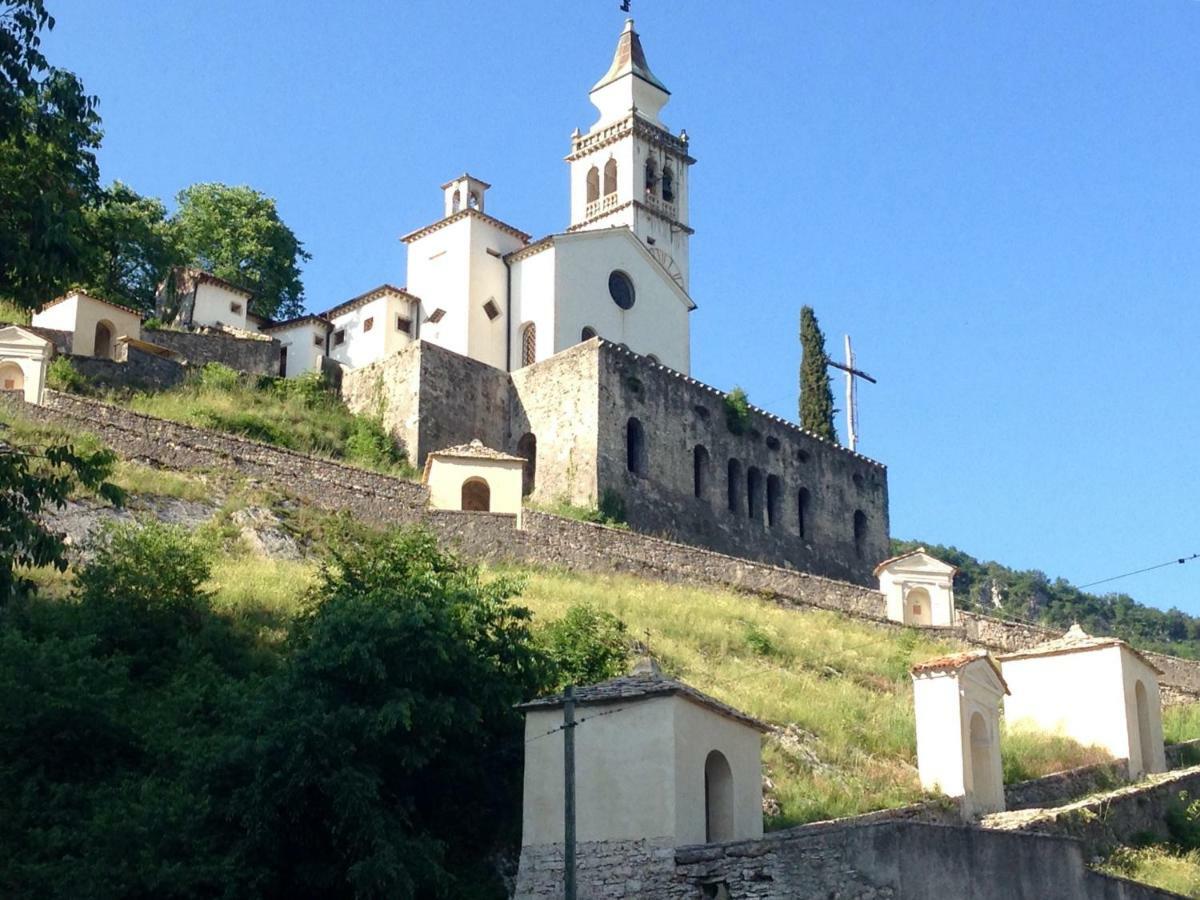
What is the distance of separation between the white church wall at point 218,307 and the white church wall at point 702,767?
124ft

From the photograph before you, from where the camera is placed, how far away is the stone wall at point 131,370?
1932 inches

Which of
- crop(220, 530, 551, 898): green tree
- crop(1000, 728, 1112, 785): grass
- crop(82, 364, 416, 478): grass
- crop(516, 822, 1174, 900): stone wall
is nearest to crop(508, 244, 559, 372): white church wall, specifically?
crop(82, 364, 416, 478): grass

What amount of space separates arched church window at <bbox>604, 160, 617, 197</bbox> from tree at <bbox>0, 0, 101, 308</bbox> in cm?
5376

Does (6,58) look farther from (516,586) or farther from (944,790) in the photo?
(944,790)

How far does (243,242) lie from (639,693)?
162 ft

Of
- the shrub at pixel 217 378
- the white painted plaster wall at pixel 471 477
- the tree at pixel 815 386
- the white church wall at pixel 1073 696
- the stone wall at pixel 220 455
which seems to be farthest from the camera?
the tree at pixel 815 386

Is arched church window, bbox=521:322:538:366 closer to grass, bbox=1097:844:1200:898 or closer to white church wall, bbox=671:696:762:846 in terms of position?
grass, bbox=1097:844:1200:898

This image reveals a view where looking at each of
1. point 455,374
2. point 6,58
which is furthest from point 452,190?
point 6,58

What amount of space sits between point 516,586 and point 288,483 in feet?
48.2

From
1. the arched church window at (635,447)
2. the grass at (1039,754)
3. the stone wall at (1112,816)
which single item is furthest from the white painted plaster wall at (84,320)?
the stone wall at (1112,816)

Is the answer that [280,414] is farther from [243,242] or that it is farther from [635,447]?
[243,242]

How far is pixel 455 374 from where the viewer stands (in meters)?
54.9

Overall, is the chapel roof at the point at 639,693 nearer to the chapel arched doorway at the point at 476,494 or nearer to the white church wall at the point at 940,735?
the white church wall at the point at 940,735

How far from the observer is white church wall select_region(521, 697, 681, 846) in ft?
72.3
